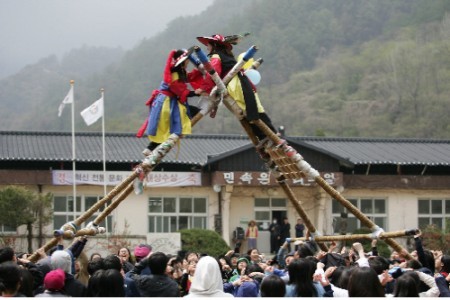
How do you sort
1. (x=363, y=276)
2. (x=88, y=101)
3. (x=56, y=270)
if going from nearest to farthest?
(x=363, y=276) < (x=56, y=270) < (x=88, y=101)

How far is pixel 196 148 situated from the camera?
3591cm

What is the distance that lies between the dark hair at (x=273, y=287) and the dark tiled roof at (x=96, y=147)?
995 inches

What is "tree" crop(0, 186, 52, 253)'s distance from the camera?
2928cm

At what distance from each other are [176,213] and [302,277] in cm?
2663

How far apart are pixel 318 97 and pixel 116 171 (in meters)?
52.0

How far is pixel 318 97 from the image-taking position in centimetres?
8338

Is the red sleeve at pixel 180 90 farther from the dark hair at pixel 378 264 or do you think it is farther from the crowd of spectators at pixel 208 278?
the dark hair at pixel 378 264

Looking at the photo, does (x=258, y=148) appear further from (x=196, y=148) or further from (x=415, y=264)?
(x=196, y=148)

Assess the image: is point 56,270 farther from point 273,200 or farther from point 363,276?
point 273,200

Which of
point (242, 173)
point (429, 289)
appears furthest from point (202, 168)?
point (429, 289)

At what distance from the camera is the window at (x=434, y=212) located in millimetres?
36312

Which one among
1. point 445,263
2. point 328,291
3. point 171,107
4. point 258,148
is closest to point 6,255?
point 328,291

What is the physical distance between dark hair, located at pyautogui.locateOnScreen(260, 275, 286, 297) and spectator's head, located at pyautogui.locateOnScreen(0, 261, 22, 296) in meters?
2.04

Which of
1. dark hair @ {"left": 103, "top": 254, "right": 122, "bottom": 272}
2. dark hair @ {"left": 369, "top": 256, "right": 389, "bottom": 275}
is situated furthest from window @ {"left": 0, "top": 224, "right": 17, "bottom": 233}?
dark hair @ {"left": 369, "top": 256, "right": 389, "bottom": 275}
